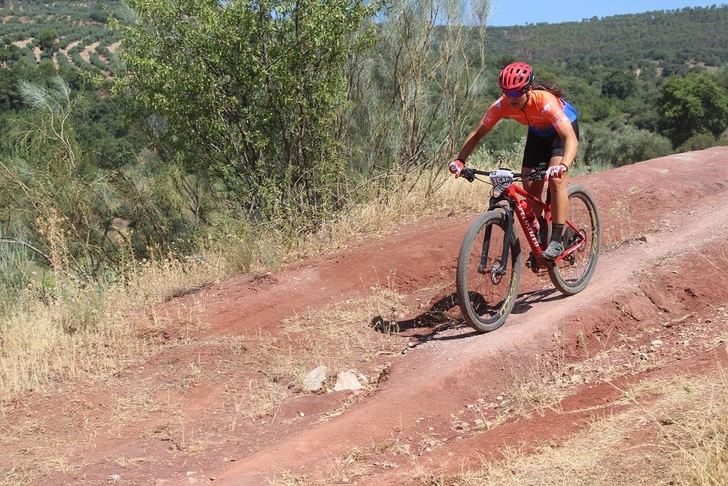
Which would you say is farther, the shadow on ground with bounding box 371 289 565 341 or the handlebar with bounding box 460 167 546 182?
the shadow on ground with bounding box 371 289 565 341

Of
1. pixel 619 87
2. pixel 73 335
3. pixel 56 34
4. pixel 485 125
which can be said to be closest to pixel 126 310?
pixel 73 335

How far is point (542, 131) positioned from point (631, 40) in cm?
8922

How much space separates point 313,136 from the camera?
10.2 m

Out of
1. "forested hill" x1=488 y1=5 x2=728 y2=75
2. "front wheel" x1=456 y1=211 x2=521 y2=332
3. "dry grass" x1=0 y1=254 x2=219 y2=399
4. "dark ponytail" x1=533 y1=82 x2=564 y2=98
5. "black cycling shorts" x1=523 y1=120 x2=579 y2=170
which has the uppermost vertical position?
"forested hill" x1=488 y1=5 x2=728 y2=75

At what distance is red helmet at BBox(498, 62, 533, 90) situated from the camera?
5590mm

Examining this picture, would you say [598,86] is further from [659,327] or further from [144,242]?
[659,327]

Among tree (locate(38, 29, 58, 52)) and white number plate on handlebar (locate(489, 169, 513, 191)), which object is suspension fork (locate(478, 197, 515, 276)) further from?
tree (locate(38, 29, 58, 52))

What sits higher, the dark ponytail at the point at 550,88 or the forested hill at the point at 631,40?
the forested hill at the point at 631,40

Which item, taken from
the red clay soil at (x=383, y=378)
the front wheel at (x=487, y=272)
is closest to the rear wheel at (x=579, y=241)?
the red clay soil at (x=383, y=378)

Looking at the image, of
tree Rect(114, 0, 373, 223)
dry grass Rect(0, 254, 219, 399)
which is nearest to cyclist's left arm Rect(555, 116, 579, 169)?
dry grass Rect(0, 254, 219, 399)

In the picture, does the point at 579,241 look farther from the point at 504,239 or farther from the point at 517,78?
the point at 517,78

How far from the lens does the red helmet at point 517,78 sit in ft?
18.3

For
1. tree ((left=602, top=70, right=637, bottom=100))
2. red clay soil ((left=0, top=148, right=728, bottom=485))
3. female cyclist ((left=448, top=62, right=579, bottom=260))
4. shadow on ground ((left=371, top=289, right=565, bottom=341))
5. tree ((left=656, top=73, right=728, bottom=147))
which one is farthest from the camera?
tree ((left=602, top=70, right=637, bottom=100))

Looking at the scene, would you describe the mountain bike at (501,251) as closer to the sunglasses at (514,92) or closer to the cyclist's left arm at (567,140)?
the cyclist's left arm at (567,140)
